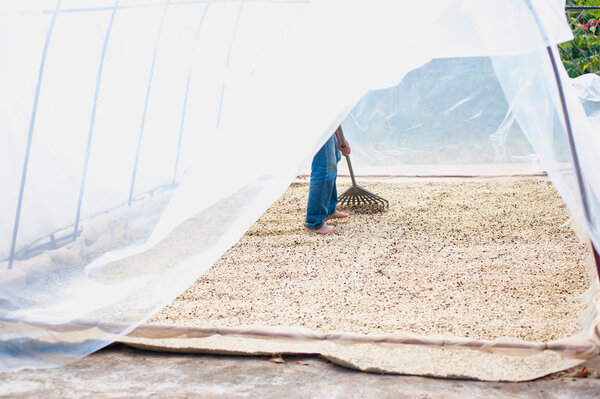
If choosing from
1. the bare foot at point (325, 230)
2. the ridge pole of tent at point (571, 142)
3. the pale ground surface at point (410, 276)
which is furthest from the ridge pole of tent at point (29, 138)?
the ridge pole of tent at point (571, 142)

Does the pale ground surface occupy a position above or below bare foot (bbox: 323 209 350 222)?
below

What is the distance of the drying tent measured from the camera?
190 centimetres

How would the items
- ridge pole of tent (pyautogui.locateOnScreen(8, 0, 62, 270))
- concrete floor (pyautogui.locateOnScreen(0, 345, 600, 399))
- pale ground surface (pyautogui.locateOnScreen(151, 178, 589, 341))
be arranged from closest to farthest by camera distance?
1. concrete floor (pyautogui.locateOnScreen(0, 345, 600, 399))
2. pale ground surface (pyautogui.locateOnScreen(151, 178, 589, 341))
3. ridge pole of tent (pyautogui.locateOnScreen(8, 0, 62, 270))

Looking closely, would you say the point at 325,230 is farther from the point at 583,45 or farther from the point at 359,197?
the point at 583,45

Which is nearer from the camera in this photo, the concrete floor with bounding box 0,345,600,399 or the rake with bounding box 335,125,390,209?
the concrete floor with bounding box 0,345,600,399

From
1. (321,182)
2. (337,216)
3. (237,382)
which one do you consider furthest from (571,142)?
(337,216)

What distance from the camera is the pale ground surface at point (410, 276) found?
7.17 feet

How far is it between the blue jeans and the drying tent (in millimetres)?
1024

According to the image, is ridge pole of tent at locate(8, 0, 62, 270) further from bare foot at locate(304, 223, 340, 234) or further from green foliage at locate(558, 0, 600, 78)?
green foliage at locate(558, 0, 600, 78)

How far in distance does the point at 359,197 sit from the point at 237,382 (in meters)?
2.68

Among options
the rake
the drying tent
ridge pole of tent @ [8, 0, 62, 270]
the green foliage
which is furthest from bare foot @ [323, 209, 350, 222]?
the green foliage

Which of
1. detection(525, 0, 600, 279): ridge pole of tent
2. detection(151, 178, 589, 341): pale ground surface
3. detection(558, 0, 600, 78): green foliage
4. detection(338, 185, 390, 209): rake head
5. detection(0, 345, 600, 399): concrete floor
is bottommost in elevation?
detection(0, 345, 600, 399): concrete floor

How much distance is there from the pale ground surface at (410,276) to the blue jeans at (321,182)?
13cm

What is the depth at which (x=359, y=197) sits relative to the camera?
435cm
